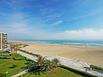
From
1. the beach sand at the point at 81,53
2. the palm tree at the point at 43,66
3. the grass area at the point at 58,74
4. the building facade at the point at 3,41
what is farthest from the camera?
the building facade at the point at 3,41

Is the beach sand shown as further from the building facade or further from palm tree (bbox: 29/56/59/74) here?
the building facade

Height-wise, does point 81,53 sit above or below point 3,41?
below

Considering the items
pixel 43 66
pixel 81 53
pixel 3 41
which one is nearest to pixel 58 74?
pixel 43 66

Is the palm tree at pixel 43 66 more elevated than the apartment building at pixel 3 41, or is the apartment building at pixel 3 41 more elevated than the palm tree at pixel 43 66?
the apartment building at pixel 3 41

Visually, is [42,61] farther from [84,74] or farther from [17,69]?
[84,74]

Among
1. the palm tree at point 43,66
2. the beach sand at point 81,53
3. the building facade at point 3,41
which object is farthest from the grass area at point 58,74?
the building facade at point 3,41

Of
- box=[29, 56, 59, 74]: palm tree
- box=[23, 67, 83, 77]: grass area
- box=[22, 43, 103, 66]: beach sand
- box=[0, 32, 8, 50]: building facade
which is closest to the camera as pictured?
box=[23, 67, 83, 77]: grass area

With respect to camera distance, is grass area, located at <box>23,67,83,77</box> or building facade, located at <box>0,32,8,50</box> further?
building facade, located at <box>0,32,8,50</box>

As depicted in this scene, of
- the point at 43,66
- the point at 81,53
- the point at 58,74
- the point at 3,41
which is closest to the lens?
the point at 58,74

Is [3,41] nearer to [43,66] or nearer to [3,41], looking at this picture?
[3,41]

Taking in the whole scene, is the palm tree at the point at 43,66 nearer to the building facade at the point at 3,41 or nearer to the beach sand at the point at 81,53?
the beach sand at the point at 81,53

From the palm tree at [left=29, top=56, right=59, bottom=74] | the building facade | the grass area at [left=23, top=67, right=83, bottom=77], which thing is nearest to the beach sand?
the grass area at [left=23, top=67, right=83, bottom=77]
